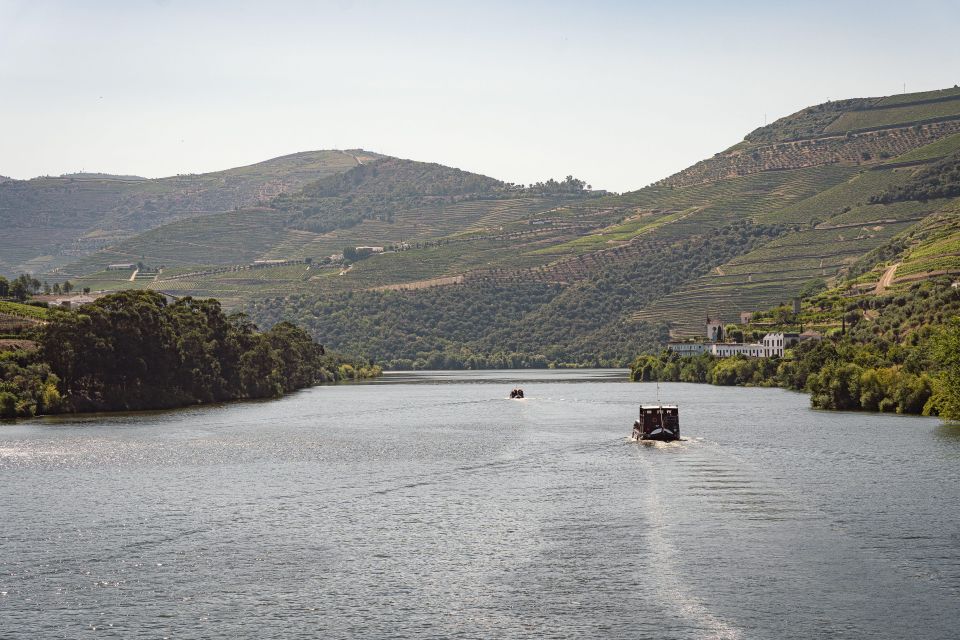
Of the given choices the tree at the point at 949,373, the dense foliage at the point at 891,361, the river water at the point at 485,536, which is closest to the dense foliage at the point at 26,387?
the river water at the point at 485,536

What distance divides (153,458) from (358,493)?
23.2m

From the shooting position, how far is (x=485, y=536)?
5488 centimetres

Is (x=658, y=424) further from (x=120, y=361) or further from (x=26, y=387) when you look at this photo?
(x=26, y=387)

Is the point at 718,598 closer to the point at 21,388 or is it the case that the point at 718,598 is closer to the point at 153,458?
the point at 153,458

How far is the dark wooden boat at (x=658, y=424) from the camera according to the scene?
9594cm

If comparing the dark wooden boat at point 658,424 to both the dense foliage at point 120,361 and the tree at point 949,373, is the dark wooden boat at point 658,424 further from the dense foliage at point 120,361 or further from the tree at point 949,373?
the dense foliage at point 120,361

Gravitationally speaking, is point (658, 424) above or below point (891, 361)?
below

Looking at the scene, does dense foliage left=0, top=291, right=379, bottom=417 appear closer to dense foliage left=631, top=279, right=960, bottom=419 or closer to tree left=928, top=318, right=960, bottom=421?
dense foliage left=631, top=279, right=960, bottom=419

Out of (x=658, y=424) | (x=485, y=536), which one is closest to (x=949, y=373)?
(x=658, y=424)

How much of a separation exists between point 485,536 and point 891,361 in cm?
9056

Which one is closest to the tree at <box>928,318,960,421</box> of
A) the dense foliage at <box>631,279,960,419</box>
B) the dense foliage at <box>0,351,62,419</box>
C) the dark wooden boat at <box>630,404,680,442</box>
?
the dense foliage at <box>631,279,960,419</box>

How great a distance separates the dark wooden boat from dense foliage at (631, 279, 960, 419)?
24037 millimetres

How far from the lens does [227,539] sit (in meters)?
54.6

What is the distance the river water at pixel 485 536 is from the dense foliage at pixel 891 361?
33.6 ft
